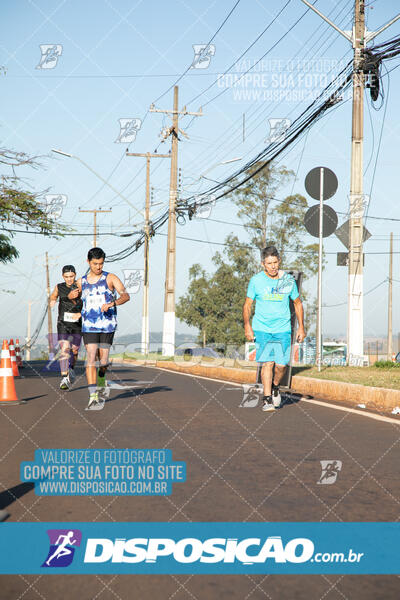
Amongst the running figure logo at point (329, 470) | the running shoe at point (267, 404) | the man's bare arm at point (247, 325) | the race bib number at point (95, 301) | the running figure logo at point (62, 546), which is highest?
the race bib number at point (95, 301)

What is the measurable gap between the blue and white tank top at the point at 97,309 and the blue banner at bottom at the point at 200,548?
6.19 meters

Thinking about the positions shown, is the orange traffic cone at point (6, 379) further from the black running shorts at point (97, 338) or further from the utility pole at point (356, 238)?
the utility pole at point (356, 238)

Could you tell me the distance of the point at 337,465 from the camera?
228 inches

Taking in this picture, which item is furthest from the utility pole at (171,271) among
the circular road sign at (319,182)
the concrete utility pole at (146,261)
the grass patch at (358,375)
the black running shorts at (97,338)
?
the black running shorts at (97,338)

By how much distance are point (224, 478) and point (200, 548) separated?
1.53 meters

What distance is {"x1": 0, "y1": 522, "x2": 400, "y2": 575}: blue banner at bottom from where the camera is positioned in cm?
359

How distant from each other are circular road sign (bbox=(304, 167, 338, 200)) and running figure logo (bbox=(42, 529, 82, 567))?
1075 centimetres

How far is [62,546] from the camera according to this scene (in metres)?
3.84

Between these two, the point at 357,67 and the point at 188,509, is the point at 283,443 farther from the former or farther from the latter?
the point at 357,67

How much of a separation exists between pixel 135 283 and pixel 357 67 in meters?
28.6

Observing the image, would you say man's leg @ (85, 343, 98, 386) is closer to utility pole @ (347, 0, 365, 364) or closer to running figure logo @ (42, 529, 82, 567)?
running figure logo @ (42, 529, 82, 567)

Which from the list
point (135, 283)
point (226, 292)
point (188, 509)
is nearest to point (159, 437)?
point (188, 509)

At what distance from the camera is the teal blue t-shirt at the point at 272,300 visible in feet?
32.6

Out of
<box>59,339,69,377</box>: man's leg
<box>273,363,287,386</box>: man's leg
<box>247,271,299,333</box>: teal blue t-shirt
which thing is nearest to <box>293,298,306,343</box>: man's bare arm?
<box>247,271,299,333</box>: teal blue t-shirt
